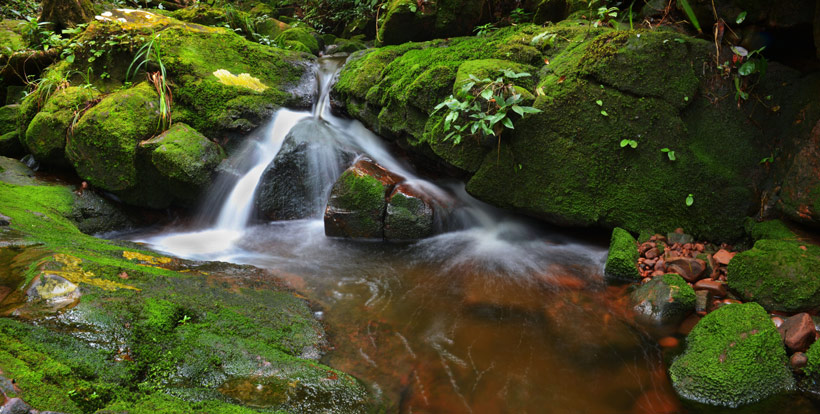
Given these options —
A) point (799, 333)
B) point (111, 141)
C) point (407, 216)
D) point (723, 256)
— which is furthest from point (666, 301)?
point (111, 141)

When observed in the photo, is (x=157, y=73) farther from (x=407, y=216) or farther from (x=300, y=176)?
(x=407, y=216)

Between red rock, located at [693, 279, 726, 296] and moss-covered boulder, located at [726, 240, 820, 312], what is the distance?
0.27ft

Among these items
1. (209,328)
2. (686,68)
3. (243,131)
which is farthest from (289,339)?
(686,68)

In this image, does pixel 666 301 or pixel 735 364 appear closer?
pixel 735 364

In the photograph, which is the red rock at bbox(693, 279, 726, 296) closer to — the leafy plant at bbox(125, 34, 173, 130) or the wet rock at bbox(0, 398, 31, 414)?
the wet rock at bbox(0, 398, 31, 414)

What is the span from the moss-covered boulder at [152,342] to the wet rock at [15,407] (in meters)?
0.03

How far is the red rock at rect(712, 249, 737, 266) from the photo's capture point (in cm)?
427

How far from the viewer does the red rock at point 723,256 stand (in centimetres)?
427

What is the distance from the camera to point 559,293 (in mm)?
4465

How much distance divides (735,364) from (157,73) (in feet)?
→ 27.3

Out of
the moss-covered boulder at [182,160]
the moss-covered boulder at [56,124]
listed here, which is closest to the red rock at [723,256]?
the moss-covered boulder at [182,160]

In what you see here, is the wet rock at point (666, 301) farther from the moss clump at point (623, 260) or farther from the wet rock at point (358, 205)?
the wet rock at point (358, 205)

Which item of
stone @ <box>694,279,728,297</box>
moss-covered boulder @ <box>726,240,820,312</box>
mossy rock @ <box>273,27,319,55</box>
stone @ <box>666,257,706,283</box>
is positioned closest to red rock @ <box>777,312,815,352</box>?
moss-covered boulder @ <box>726,240,820,312</box>

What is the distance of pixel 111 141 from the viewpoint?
588 centimetres
